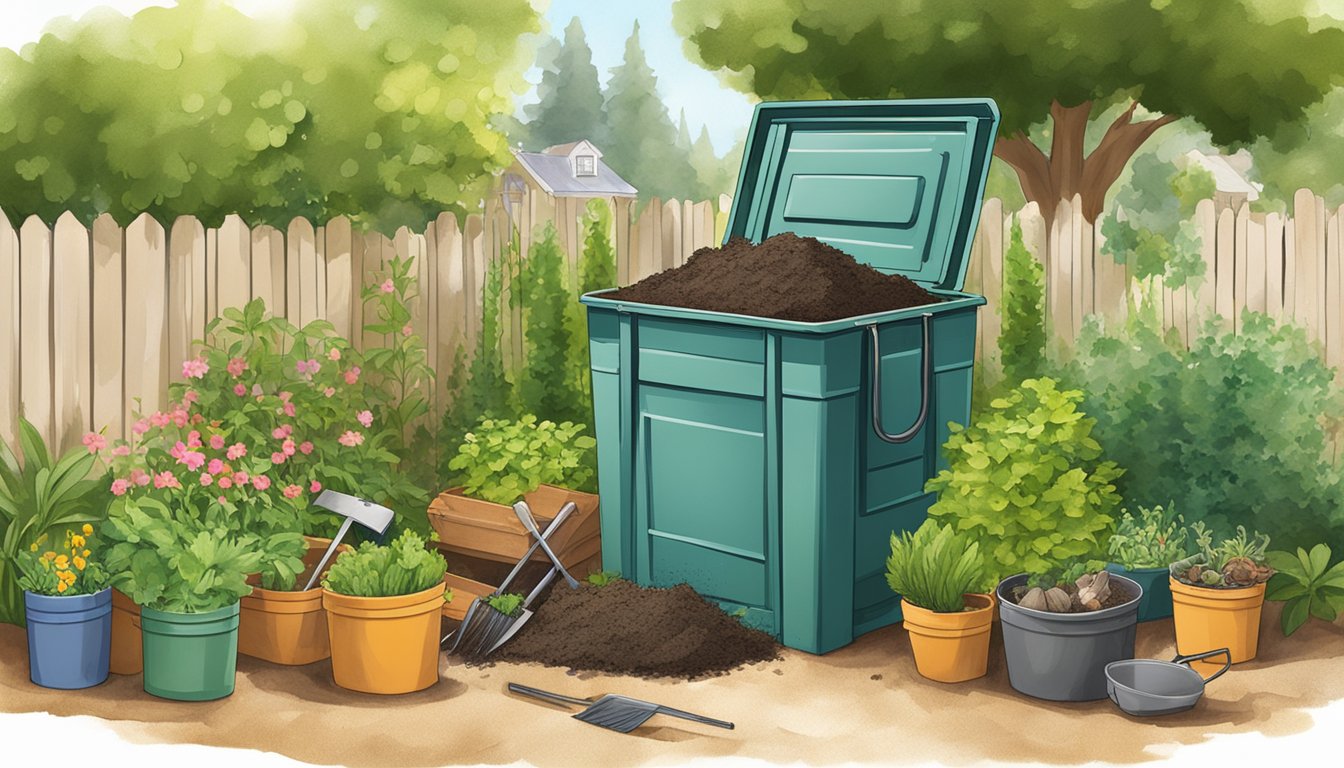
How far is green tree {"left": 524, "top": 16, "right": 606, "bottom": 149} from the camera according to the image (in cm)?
4166

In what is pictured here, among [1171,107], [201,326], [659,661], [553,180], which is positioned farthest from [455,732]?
[553,180]

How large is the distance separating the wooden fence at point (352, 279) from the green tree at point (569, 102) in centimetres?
3398

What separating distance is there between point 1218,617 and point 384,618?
3.05 metres

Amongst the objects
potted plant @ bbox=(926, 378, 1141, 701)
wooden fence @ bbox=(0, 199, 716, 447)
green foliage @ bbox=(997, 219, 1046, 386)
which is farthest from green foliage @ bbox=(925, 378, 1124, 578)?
wooden fence @ bbox=(0, 199, 716, 447)

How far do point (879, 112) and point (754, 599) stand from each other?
7.40 feet

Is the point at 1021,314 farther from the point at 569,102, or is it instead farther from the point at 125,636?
the point at 569,102

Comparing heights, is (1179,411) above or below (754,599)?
above

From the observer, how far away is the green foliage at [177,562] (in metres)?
5.06

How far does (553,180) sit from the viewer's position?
36.0 metres

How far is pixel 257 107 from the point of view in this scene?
15.0 meters

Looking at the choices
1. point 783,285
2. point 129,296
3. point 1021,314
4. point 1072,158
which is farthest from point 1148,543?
point 1072,158

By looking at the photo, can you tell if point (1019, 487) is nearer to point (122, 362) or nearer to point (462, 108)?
point (122, 362)

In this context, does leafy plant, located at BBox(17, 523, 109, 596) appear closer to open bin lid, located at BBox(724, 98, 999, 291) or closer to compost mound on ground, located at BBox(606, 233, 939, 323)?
compost mound on ground, located at BBox(606, 233, 939, 323)

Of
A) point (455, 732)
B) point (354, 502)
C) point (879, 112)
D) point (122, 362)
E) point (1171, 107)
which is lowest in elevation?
point (455, 732)
